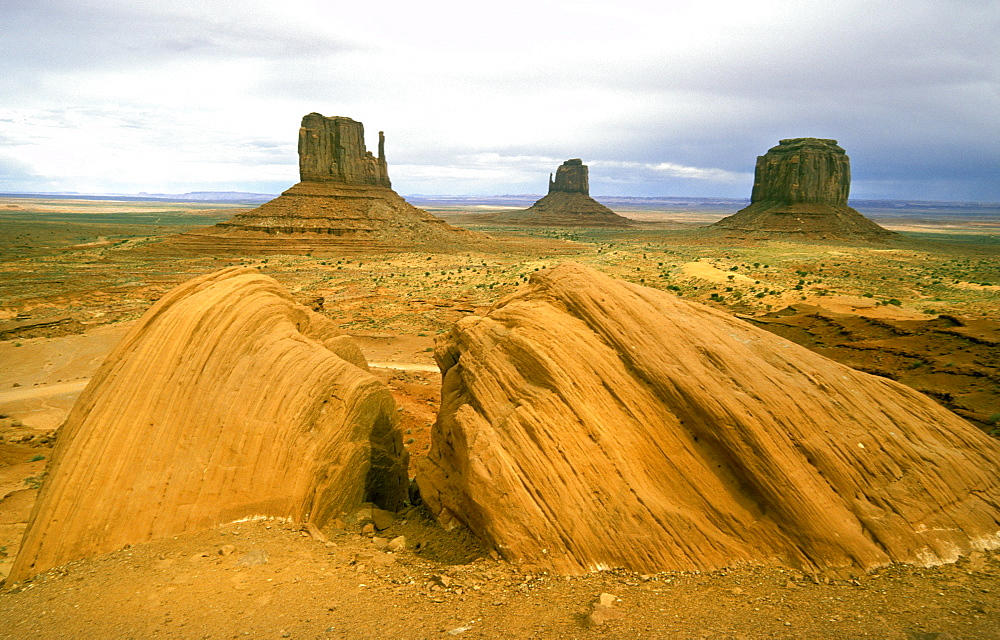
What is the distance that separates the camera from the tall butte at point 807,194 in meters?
86.6

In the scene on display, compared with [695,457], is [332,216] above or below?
above

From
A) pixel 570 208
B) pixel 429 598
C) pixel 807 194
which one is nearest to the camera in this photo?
pixel 429 598

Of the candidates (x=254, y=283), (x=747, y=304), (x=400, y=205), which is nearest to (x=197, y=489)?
(x=254, y=283)

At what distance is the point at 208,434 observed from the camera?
26.7 feet

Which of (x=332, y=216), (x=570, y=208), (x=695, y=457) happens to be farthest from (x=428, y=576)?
(x=570, y=208)

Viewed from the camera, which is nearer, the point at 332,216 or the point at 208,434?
the point at 208,434

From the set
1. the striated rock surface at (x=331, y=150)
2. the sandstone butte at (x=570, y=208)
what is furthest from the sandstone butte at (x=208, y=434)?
the sandstone butte at (x=570, y=208)

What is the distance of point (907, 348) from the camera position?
54.4 feet

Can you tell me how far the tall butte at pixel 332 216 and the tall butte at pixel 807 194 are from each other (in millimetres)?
49122

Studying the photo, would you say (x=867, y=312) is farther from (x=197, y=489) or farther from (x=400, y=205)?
(x=400, y=205)

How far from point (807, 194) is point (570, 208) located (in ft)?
254

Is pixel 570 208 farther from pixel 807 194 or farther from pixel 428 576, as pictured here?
pixel 428 576

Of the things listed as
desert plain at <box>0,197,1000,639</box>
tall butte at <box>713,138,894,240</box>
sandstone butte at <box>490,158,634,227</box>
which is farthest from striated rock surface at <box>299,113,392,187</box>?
sandstone butte at <box>490,158,634,227</box>

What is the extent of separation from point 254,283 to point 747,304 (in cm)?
2594
